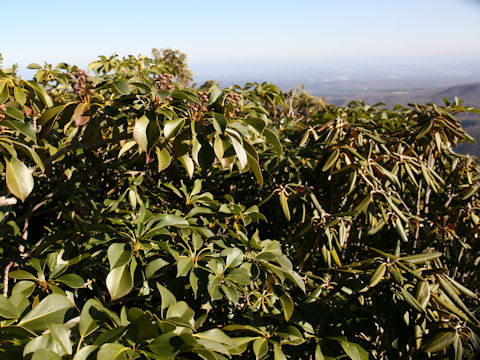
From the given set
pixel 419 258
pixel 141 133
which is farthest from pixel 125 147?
pixel 419 258

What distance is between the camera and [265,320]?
1666mm

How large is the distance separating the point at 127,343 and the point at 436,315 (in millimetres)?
1458

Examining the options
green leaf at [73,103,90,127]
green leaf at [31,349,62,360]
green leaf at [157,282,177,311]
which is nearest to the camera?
green leaf at [31,349,62,360]

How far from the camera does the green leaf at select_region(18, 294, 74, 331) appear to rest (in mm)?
966

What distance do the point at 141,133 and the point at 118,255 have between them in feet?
1.52

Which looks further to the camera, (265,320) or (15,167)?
(265,320)

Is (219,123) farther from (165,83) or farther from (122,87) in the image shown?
(165,83)

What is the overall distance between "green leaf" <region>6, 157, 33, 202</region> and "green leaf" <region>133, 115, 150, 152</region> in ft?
1.27

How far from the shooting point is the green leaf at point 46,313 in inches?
38.0

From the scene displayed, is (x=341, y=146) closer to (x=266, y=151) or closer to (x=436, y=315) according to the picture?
(x=266, y=151)

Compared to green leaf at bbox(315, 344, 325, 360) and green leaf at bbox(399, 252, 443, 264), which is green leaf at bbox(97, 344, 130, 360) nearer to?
green leaf at bbox(315, 344, 325, 360)

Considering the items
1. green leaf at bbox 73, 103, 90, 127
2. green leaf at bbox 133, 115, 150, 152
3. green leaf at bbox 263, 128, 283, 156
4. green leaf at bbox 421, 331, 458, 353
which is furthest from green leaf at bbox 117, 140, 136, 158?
green leaf at bbox 421, 331, 458, 353

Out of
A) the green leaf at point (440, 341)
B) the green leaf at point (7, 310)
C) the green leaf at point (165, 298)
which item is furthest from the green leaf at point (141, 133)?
the green leaf at point (440, 341)

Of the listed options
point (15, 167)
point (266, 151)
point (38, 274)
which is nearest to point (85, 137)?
point (15, 167)
